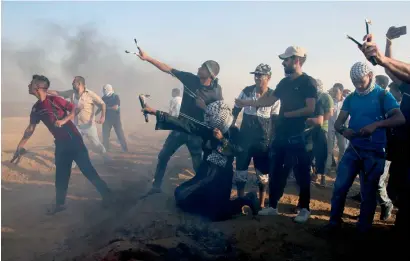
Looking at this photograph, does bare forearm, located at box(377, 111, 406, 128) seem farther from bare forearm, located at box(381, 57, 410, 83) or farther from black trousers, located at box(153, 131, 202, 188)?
black trousers, located at box(153, 131, 202, 188)

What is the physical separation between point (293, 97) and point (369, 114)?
122cm

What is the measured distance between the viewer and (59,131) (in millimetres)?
6344

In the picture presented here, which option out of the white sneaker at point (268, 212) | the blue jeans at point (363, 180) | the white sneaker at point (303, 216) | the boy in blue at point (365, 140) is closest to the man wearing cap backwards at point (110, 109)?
the white sneaker at point (268, 212)

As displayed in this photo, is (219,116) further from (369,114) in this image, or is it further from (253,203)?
(369,114)

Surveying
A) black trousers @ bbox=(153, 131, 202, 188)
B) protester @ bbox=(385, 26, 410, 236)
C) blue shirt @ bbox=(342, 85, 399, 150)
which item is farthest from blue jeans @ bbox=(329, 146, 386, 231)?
black trousers @ bbox=(153, 131, 202, 188)

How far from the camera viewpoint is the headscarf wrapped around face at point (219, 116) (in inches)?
199

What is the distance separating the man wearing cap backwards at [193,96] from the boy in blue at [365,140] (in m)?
2.68

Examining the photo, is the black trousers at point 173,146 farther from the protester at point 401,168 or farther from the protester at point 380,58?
the protester at point 380,58

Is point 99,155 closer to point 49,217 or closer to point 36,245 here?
point 49,217

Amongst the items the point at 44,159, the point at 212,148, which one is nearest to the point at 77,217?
the point at 212,148

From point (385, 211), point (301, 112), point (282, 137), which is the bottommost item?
point (385, 211)

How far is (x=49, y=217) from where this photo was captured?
6.18 m

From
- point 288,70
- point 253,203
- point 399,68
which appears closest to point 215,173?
point 253,203

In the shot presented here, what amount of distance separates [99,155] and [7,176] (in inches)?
127
